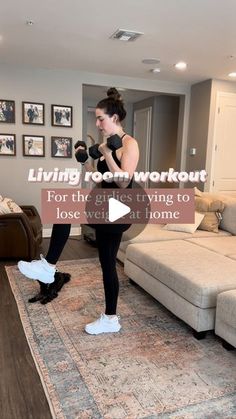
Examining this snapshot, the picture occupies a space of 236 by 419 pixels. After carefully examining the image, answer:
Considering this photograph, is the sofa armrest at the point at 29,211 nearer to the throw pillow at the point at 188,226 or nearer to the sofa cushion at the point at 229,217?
the throw pillow at the point at 188,226

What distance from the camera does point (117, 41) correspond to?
329 cm

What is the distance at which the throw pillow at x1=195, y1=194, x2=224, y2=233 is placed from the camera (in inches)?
139

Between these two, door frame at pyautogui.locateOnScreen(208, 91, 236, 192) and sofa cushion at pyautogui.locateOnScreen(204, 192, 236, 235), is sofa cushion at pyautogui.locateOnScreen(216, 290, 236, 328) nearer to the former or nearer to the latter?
sofa cushion at pyautogui.locateOnScreen(204, 192, 236, 235)

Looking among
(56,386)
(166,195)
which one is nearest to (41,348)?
(56,386)

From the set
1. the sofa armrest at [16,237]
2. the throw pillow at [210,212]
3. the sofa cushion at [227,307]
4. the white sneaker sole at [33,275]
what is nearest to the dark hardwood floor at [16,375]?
the white sneaker sole at [33,275]

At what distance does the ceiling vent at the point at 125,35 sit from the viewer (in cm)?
303

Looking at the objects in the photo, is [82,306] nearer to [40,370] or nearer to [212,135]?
[40,370]

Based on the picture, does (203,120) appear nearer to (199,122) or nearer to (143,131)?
(199,122)

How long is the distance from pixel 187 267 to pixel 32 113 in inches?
125

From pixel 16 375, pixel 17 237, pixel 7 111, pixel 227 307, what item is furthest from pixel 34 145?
pixel 227 307

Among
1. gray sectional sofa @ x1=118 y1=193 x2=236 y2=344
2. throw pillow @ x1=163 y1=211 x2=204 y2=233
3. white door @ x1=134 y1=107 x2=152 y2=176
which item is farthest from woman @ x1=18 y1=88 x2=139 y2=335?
white door @ x1=134 y1=107 x2=152 y2=176

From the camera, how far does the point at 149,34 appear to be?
3.07 metres

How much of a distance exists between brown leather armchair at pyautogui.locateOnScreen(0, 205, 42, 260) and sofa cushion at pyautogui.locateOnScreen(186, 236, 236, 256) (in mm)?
1656

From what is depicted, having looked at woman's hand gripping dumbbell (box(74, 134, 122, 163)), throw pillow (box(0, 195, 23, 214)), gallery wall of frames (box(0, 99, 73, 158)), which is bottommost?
throw pillow (box(0, 195, 23, 214))
